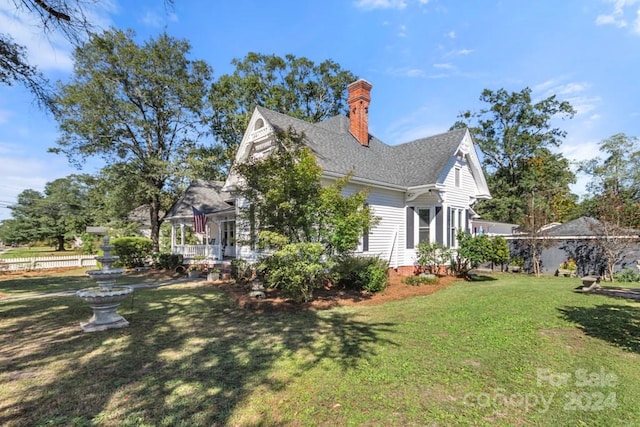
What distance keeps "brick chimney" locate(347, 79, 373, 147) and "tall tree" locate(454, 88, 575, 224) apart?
24617mm

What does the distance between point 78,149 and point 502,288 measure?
79.9ft

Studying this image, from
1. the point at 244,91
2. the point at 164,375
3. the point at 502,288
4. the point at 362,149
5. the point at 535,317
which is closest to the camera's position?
the point at 164,375

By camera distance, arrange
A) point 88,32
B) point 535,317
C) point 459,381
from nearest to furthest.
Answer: point 459,381 → point 88,32 → point 535,317

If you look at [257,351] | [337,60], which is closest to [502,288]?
[257,351]

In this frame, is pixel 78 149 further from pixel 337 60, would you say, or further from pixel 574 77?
pixel 574 77

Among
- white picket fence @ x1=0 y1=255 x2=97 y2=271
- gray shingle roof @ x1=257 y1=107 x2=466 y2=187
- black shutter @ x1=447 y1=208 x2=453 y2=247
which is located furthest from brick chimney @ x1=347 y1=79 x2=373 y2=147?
white picket fence @ x1=0 y1=255 x2=97 y2=271

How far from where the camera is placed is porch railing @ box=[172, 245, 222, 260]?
57.3 feet

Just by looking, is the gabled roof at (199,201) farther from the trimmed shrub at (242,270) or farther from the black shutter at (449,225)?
the black shutter at (449,225)

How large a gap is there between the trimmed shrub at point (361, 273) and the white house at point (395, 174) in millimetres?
2462

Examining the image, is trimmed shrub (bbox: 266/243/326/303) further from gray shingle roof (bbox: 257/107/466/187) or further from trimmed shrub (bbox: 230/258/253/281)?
gray shingle roof (bbox: 257/107/466/187)

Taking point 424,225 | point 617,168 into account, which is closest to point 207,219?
point 424,225

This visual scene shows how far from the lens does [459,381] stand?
12.7ft

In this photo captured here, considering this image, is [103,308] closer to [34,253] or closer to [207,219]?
[207,219]

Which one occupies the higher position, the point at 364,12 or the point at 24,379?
the point at 364,12
